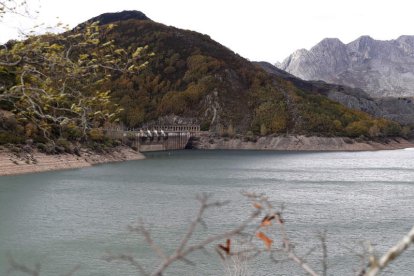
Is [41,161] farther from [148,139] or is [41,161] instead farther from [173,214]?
[148,139]

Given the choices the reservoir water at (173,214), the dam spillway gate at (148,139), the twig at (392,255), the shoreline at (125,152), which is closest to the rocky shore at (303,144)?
the shoreline at (125,152)

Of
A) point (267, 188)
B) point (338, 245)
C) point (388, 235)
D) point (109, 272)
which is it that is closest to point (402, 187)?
point (267, 188)

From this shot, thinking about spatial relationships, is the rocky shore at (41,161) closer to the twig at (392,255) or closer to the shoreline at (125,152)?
the shoreline at (125,152)

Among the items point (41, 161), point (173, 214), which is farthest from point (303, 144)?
point (173, 214)

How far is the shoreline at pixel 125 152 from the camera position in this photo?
275ft

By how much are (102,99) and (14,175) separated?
75.7 m

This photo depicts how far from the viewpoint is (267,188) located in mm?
71812

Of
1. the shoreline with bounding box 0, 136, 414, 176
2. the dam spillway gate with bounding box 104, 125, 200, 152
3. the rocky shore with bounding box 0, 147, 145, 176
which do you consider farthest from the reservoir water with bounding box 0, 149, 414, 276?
the dam spillway gate with bounding box 104, 125, 200, 152

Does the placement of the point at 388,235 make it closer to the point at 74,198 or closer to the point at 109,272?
the point at 109,272

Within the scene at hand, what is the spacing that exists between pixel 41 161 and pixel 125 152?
41.8 metres

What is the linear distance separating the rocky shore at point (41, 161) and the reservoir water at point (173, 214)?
351 cm

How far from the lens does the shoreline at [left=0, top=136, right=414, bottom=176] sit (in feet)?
275

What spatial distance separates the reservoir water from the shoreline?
13.6ft

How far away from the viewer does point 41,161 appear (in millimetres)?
89688
